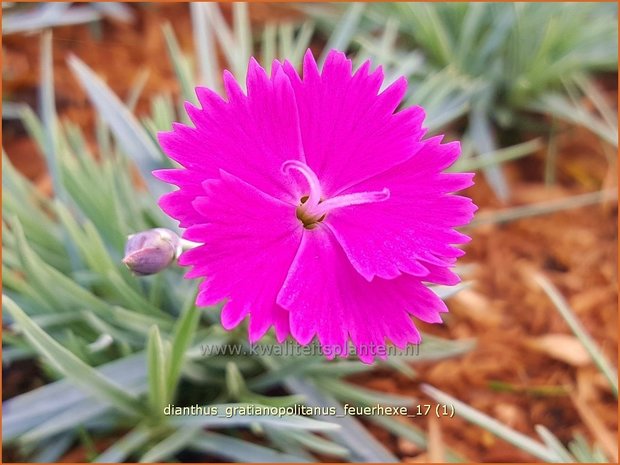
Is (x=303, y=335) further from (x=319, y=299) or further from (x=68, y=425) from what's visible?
(x=68, y=425)

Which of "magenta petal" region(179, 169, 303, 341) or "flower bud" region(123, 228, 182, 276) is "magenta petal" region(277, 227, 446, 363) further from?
"flower bud" region(123, 228, 182, 276)

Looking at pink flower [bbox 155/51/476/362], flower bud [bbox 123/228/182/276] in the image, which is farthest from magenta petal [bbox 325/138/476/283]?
flower bud [bbox 123/228/182/276]

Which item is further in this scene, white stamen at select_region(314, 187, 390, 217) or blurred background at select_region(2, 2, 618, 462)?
blurred background at select_region(2, 2, 618, 462)

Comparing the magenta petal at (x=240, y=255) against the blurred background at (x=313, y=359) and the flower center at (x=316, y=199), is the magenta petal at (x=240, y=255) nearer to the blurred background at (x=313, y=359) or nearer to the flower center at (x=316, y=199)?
the flower center at (x=316, y=199)

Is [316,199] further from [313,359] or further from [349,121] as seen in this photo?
[313,359]

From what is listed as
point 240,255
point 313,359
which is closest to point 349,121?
point 240,255

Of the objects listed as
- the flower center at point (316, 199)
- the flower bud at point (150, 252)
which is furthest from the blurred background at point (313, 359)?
the flower center at point (316, 199)
